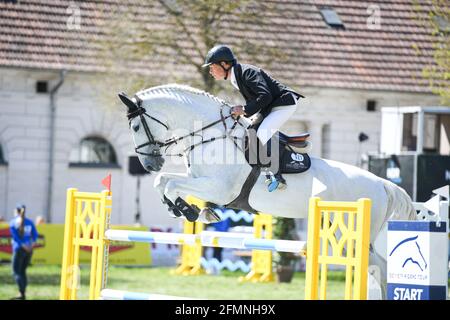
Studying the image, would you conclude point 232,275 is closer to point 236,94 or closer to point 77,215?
point 236,94

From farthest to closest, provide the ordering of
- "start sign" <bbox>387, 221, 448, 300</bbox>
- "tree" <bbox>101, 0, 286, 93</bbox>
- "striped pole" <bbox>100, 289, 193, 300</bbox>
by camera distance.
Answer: "tree" <bbox>101, 0, 286, 93</bbox>
"striped pole" <bbox>100, 289, 193, 300</bbox>
"start sign" <bbox>387, 221, 448, 300</bbox>

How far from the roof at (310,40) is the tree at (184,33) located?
630mm

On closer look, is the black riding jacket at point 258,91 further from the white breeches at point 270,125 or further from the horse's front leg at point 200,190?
the horse's front leg at point 200,190

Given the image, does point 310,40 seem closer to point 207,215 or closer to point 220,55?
point 220,55

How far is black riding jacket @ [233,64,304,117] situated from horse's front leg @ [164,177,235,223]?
70 centimetres

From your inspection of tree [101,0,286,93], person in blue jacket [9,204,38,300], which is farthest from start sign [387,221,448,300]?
tree [101,0,286,93]

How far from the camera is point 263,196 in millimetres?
8961

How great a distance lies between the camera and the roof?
23.7 metres

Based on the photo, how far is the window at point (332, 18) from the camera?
26.0 metres

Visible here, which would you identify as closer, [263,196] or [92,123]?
[263,196]

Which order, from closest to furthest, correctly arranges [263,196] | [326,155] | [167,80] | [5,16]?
[263,196] → [167,80] → [5,16] → [326,155]

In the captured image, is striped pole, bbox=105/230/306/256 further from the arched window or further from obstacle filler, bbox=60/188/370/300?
the arched window
